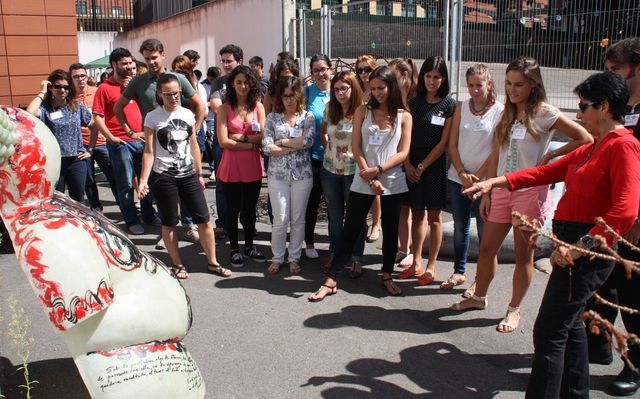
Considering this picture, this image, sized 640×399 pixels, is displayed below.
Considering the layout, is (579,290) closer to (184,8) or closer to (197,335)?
(197,335)

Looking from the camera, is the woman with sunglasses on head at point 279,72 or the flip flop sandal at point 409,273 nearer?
the flip flop sandal at point 409,273

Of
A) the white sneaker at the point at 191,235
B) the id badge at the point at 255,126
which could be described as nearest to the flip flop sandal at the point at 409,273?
the id badge at the point at 255,126

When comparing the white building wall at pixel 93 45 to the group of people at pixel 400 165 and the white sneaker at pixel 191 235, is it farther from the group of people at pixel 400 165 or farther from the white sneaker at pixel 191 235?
the white sneaker at pixel 191 235

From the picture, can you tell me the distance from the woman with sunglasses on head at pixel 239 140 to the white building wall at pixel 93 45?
21.6 metres

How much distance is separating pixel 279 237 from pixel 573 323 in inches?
118

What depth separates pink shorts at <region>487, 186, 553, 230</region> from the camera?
13.5 feet

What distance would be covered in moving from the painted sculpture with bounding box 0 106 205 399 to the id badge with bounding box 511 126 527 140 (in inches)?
104

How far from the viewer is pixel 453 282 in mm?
5113

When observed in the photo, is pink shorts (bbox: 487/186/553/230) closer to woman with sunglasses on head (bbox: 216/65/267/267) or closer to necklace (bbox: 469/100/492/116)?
necklace (bbox: 469/100/492/116)

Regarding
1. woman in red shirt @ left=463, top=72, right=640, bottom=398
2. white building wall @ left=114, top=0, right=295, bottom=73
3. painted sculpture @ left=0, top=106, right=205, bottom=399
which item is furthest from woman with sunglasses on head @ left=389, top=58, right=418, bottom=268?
white building wall @ left=114, top=0, right=295, bottom=73

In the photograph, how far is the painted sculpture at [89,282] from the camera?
8.00 feet

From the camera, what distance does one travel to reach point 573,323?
3039 mm

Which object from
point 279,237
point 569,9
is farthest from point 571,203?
point 569,9

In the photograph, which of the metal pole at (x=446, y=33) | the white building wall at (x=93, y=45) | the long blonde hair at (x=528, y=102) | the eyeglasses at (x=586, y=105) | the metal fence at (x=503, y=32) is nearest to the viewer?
the eyeglasses at (x=586, y=105)
